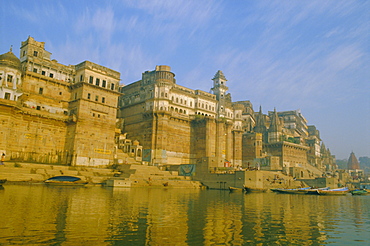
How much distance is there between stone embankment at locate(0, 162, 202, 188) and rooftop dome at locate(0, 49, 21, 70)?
1395cm

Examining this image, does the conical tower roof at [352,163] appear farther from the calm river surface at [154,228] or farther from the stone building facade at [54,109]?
the calm river surface at [154,228]

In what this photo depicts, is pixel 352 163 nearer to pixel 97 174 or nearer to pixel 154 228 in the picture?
pixel 97 174

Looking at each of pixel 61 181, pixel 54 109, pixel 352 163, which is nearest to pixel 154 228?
pixel 61 181

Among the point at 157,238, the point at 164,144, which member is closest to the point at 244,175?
the point at 164,144

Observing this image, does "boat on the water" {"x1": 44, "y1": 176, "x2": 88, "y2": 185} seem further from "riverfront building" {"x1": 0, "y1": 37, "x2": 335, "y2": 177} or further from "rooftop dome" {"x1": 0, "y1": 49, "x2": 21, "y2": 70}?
"rooftop dome" {"x1": 0, "y1": 49, "x2": 21, "y2": 70}

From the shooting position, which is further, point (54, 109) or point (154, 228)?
point (54, 109)

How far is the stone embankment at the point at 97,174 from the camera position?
34000 mm

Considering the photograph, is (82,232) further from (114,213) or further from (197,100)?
(197,100)

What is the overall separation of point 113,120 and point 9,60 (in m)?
17.8

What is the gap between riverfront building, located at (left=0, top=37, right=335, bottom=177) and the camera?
44000mm

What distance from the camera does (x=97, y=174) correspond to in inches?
1710

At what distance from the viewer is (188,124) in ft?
218

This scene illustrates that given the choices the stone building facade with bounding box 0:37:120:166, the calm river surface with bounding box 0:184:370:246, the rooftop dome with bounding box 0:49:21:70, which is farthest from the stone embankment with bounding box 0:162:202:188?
the calm river surface with bounding box 0:184:370:246

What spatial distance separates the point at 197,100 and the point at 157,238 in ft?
195
